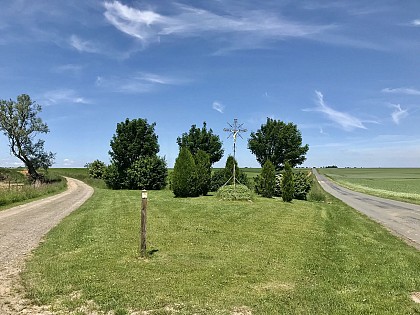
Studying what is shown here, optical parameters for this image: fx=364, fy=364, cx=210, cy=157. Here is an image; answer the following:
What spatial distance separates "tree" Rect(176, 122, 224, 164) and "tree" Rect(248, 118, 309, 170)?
19242 millimetres

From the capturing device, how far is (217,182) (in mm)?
34500

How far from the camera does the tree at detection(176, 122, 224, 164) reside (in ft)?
137

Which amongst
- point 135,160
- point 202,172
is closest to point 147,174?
point 135,160

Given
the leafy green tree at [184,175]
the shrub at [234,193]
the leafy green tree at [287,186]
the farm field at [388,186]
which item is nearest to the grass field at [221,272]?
the shrub at [234,193]

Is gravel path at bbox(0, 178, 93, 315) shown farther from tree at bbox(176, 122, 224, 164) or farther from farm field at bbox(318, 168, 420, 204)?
farm field at bbox(318, 168, 420, 204)

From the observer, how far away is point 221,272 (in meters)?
7.08

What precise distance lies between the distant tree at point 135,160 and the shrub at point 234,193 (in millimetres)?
21981

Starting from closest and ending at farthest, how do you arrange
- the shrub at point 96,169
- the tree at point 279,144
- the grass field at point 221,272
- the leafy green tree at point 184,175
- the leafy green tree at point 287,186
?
the grass field at point 221,272 → the leafy green tree at point 287,186 → the leafy green tree at point 184,175 → the tree at point 279,144 → the shrub at point 96,169

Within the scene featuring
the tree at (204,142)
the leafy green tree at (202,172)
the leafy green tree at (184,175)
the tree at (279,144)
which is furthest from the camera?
the tree at (279,144)

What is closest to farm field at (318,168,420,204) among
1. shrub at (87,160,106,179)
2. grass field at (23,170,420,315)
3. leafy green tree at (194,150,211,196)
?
leafy green tree at (194,150,211,196)

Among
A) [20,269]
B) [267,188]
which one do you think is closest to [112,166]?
[267,188]

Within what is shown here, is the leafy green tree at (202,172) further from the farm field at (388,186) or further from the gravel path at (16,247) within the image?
the farm field at (388,186)

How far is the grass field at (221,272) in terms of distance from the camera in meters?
5.45

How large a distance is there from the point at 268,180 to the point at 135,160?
23170 millimetres
